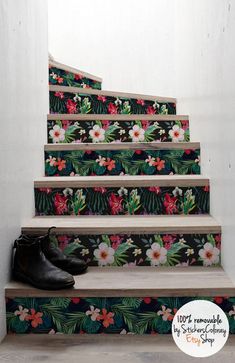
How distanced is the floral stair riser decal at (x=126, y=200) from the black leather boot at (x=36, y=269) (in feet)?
1.38

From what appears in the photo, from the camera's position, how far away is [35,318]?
4.98 ft

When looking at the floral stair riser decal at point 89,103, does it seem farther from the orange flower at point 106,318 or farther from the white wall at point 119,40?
the orange flower at point 106,318

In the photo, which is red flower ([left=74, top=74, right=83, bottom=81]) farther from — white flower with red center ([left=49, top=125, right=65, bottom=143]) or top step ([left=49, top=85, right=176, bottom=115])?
white flower with red center ([left=49, top=125, right=65, bottom=143])

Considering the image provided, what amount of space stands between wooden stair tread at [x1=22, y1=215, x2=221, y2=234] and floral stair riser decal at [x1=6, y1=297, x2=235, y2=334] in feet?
1.06

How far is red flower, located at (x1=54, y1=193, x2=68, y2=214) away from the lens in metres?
2.02

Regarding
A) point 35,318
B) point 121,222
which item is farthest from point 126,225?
point 35,318

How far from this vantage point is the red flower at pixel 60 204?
2.02 m

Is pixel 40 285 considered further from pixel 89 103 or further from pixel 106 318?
pixel 89 103

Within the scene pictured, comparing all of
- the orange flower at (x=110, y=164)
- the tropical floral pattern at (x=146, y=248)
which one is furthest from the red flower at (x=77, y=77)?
the tropical floral pattern at (x=146, y=248)

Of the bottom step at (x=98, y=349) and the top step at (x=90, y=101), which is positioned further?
the top step at (x=90, y=101)

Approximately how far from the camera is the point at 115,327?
152 centimetres

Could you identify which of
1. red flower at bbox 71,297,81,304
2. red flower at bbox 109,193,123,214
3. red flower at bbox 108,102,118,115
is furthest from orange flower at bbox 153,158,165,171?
red flower at bbox 71,297,81,304

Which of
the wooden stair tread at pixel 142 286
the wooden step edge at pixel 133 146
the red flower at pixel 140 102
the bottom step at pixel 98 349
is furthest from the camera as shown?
the red flower at pixel 140 102

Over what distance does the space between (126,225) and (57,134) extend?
36.2 inches
